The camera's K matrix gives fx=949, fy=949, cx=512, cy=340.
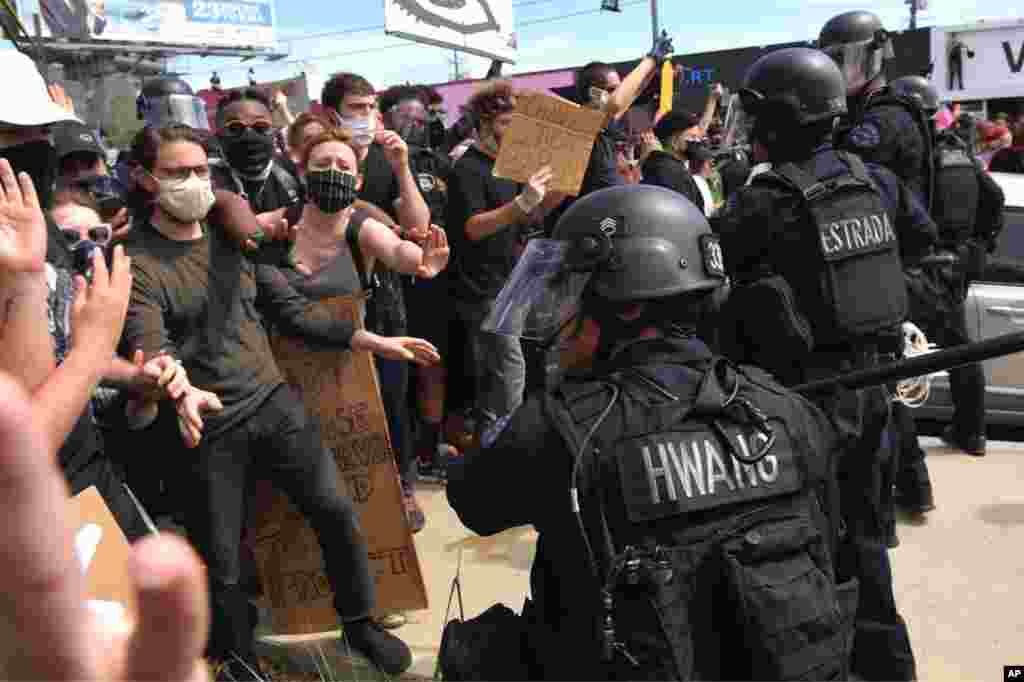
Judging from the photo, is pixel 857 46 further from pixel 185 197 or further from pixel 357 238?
pixel 185 197

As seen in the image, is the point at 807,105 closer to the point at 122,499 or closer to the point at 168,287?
the point at 168,287

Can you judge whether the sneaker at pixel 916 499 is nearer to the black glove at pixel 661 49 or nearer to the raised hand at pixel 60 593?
the black glove at pixel 661 49

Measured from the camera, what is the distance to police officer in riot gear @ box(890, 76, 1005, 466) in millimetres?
4809

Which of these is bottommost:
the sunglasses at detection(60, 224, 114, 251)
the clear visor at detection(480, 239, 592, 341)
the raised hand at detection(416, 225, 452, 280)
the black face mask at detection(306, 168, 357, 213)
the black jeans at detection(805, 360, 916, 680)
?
the black jeans at detection(805, 360, 916, 680)

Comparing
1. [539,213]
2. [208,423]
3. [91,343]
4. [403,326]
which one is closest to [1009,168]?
[539,213]

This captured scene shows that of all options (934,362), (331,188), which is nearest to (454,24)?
(331,188)

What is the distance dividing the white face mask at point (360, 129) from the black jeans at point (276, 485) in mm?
1762

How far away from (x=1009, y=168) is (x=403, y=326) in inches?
284

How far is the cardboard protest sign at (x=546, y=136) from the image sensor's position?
14.2 ft

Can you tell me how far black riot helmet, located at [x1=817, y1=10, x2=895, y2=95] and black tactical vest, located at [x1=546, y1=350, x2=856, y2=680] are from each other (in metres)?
2.84

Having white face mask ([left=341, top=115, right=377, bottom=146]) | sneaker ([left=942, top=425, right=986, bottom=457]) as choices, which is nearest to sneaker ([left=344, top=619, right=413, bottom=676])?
white face mask ([left=341, top=115, right=377, bottom=146])

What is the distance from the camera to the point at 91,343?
1.89 metres

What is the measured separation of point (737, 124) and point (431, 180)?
2050mm

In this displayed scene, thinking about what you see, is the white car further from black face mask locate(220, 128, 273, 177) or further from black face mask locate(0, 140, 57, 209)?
black face mask locate(0, 140, 57, 209)
